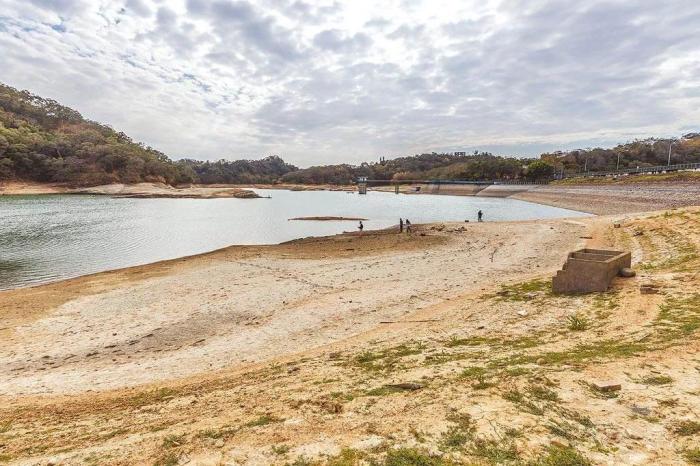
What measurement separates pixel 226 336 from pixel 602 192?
269 feet

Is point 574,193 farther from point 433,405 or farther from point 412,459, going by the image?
point 412,459

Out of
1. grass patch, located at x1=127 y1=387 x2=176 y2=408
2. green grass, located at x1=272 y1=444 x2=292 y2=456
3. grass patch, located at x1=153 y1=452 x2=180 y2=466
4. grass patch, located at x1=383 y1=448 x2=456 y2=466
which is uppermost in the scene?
grass patch, located at x1=383 y1=448 x2=456 y2=466

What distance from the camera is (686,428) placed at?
4.39 m

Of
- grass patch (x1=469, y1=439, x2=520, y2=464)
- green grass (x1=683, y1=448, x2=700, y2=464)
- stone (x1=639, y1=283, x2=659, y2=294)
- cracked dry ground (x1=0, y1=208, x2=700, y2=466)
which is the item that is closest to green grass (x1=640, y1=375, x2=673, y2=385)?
cracked dry ground (x1=0, y1=208, x2=700, y2=466)

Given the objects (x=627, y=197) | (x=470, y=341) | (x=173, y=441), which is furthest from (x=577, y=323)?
(x=627, y=197)

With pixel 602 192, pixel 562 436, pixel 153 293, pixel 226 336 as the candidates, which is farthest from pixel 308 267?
pixel 602 192

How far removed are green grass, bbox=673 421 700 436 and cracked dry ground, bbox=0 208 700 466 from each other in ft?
0.07

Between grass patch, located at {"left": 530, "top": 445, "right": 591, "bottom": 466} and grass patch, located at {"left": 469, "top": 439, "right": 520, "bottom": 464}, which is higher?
grass patch, located at {"left": 530, "top": 445, "right": 591, "bottom": 466}

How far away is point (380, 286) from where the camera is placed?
60.2 feet

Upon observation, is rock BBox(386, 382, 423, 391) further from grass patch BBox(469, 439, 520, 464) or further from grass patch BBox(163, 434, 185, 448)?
grass patch BBox(163, 434, 185, 448)

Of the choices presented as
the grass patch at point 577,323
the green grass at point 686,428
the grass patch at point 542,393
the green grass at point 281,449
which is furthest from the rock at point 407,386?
the grass patch at point 577,323

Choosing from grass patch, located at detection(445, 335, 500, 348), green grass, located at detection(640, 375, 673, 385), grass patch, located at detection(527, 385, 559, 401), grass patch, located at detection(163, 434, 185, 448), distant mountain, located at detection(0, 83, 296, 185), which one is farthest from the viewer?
distant mountain, located at detection(0, 83, 296, 185)

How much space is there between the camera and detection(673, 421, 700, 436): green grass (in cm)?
431

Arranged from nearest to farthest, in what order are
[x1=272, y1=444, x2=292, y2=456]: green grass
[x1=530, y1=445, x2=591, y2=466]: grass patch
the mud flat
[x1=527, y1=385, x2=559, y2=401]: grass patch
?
[x1=530, y1=445, x2=591, y2=466]: grass patch → [x1=272, y1=444, x2=292, y2=456]: green grass → [x1=527, y1=385, x2=559, y2=401]: grass patch → the mud flat
